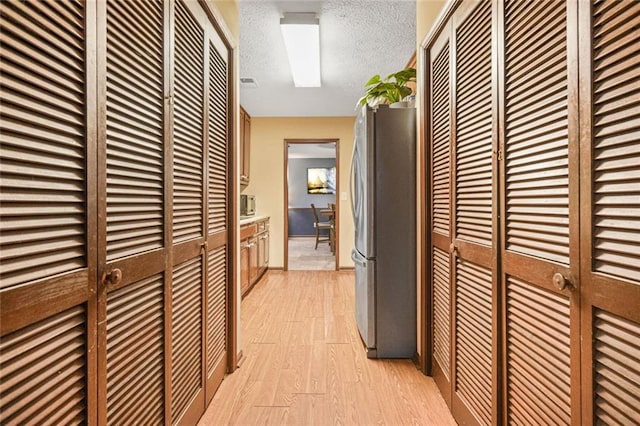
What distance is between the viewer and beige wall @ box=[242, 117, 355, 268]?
17.7 feet

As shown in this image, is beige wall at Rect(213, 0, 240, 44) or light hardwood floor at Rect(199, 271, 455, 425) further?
beige wall at Rect(213, 0, 240, 44)

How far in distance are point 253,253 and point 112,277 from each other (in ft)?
10.9

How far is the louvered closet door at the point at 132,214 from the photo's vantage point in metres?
0.94

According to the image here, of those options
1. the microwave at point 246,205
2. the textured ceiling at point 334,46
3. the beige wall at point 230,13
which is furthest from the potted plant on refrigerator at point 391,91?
the microwave at point 246,205

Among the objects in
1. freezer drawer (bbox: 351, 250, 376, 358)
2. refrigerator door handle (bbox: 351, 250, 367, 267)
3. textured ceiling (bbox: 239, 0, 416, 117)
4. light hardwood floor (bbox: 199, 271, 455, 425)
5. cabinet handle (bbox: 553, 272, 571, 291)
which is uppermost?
textured ceiling (bbox: 239, 0, 416, 117)

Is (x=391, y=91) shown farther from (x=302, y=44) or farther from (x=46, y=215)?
(x=46, y=215)

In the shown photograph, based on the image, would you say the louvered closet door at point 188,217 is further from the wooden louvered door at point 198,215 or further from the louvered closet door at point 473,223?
the louvered closet door at point 473,223

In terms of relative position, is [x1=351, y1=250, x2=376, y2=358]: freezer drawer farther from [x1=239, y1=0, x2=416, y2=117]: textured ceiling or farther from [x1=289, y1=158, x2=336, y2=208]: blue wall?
[x1=289, y1=158, x2=336, y2=208]: blue wall

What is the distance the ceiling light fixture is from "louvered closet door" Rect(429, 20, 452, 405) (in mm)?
1049

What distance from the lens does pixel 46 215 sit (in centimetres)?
74

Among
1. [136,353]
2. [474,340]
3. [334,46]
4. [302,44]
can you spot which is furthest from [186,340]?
[334,46]

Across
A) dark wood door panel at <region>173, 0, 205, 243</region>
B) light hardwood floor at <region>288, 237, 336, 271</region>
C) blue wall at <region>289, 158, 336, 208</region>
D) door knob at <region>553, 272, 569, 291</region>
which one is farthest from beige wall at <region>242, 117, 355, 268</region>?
blue wall at <region>289, 158, 336, 208</region>

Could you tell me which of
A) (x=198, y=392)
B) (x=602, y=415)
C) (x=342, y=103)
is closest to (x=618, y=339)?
(x=602, y=415)

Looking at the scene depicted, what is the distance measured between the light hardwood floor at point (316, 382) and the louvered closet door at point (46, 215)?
3.60 feet
